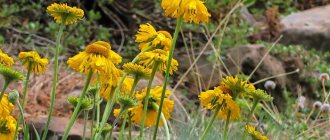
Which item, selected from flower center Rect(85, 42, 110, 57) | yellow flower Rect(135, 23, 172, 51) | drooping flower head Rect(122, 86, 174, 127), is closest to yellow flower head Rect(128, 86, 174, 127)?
drooping flower head Rect(122, 86, 174, 127)

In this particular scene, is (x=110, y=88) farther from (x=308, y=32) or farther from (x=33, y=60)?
(x=308, y=32)

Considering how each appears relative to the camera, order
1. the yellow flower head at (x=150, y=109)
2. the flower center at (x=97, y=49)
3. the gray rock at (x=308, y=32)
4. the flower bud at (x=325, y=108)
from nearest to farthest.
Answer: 1. the flower center at (x=97, y=49)
2. the yellow flower head at (x=150, y=109)
3. the flower bud at (x=325, y=108)
4. the gray rock at (x=308, y=32)

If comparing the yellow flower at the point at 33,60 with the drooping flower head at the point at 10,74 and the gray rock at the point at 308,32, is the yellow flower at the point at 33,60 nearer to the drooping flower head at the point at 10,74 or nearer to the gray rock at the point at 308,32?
the drooping flower head at the point at 10,74

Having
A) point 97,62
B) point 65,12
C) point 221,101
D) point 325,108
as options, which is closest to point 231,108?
point 221,101

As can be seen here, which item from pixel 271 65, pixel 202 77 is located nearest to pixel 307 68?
pixel 271 65

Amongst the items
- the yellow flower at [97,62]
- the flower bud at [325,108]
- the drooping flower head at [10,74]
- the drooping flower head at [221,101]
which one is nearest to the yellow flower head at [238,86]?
the drooping flower head at [221,101]

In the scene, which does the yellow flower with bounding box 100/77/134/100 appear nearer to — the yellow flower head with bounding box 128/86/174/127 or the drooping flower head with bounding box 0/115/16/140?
the yellow flower head with bounding box 128/86/174/127
